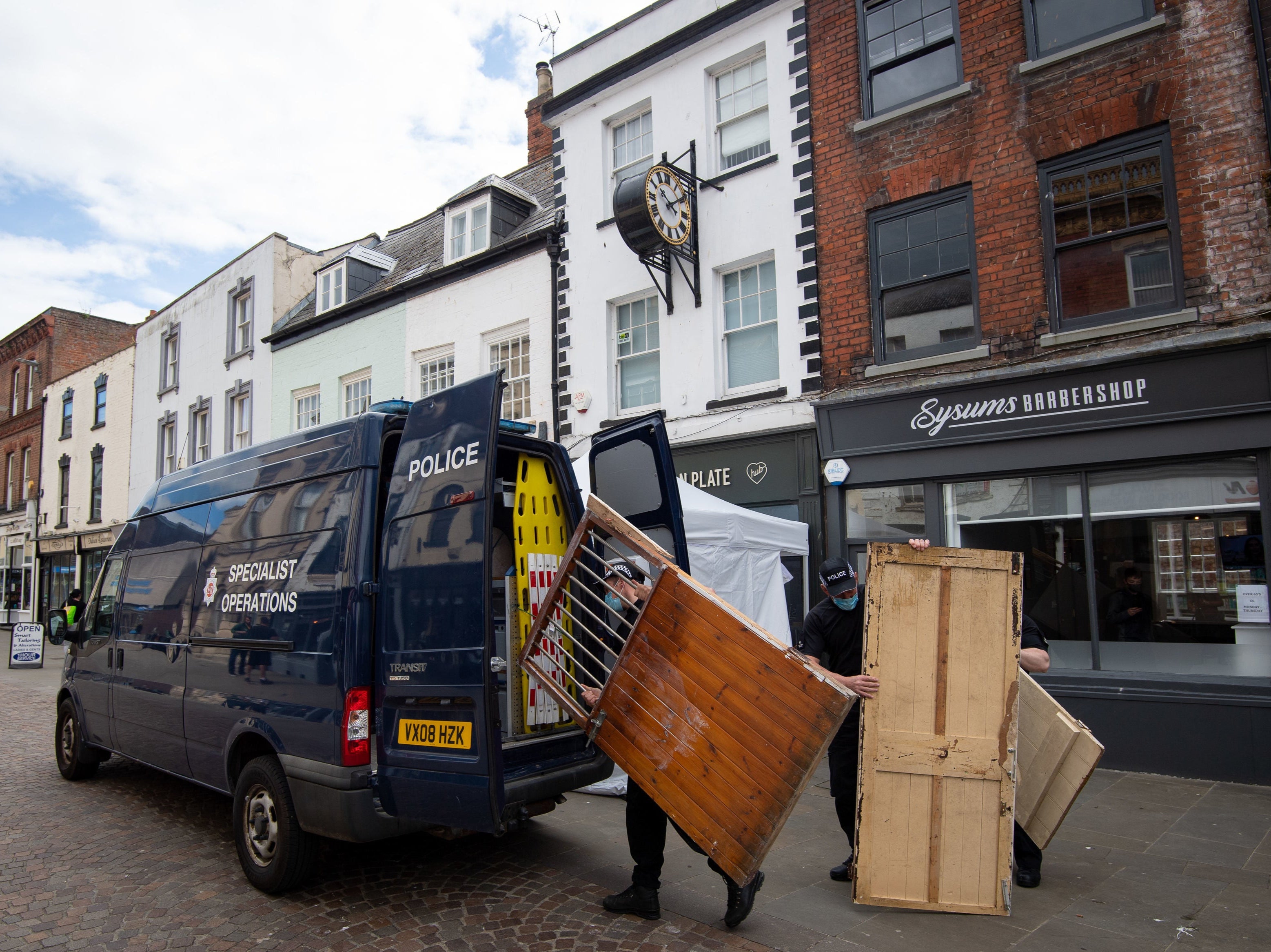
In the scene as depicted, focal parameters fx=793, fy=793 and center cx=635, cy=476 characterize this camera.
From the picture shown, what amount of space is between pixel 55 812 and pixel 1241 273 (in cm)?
1089

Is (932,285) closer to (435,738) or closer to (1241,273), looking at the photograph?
(1241,273)

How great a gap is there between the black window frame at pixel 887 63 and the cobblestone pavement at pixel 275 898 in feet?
28.4

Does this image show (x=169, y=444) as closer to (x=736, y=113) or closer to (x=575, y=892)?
(x=736, y=113)

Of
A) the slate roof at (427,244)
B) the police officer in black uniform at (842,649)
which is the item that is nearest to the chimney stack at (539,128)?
the slate roof at (427,244)

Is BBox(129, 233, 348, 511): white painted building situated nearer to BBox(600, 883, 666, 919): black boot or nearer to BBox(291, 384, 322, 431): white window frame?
BBox(291, 384, 322, 431): white window frame

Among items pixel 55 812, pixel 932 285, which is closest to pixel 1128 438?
pixel 932 285

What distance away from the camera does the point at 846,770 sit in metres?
4.57

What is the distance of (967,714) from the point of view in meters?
4.06

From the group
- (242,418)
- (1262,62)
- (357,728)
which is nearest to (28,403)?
(242,418)

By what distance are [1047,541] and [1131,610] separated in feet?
3.09

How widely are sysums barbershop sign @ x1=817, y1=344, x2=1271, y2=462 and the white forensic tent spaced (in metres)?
1.66

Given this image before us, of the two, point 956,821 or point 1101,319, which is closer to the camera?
point 956,821

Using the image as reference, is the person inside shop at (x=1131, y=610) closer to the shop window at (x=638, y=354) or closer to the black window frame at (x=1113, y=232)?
the black window frame at (x=1113, y=232)

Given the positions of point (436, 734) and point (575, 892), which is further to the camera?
point (575, 892)
